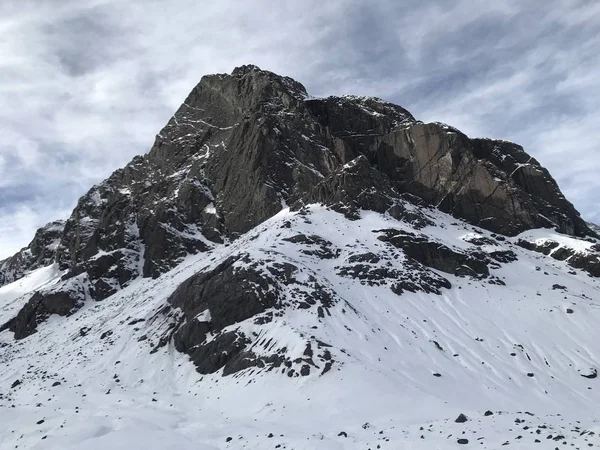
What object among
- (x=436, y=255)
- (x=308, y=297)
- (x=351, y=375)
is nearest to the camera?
(x=351, y=375)

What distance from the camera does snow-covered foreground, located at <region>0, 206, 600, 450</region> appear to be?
23109 millimetres

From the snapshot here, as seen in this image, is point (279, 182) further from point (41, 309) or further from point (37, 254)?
point (37, 254)

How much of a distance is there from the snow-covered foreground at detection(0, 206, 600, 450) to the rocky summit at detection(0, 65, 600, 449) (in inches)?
8.4

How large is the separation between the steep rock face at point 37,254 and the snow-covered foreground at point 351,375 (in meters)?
71.4

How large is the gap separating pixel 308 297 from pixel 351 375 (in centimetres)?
1299

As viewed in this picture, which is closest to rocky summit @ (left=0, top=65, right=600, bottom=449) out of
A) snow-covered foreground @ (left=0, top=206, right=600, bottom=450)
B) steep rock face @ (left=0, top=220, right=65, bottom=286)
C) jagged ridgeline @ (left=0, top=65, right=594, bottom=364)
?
snow-covered foreground @ (left=0, top=206, right=600, bottom=450)

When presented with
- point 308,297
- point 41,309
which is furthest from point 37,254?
point 308,297

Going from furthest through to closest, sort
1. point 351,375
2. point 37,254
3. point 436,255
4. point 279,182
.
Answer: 1. point 37,254
2. point 279,182
3. point 436,255
4. point 351,375

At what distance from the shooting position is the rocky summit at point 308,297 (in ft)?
91.7

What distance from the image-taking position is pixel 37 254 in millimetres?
138250

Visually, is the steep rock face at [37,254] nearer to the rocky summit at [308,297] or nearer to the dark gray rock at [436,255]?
the rocky summit at [308,297]

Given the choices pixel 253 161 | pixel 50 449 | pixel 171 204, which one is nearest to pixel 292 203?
pixel 253 161

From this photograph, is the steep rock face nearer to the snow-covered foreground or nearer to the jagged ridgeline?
the jagged ridgeline

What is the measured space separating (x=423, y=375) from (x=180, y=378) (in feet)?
60.9
